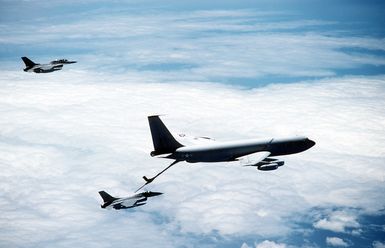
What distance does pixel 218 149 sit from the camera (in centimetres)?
7000

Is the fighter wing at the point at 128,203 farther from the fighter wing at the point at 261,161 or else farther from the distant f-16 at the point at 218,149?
the fighter wing at the point at 261,161

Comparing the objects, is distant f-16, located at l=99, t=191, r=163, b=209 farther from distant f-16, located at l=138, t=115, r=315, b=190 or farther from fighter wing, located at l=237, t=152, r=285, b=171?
fighter wing, located at l=237, t=152, r=285, b=171

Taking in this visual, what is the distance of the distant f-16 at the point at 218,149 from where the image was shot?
6750 centimetres

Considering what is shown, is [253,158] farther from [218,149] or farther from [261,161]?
[218,149]

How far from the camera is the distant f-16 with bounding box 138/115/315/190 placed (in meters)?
67.5

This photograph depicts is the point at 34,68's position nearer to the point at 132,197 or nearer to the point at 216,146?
the point at 132,197

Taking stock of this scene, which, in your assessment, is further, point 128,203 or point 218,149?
point 128,203

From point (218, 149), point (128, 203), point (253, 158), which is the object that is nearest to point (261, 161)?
point (253, 158)

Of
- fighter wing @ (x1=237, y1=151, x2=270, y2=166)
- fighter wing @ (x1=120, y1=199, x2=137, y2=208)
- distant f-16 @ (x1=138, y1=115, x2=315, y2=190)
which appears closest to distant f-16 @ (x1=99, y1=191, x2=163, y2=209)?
fighter wing @ (x1=120, y1=199, x2=137, y2=208)

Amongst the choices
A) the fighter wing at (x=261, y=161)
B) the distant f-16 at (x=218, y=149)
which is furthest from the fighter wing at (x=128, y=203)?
the fighter wing at (x=261, y=161)

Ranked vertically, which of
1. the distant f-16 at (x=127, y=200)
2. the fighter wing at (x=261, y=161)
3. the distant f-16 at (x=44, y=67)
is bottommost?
the distant f-16 at (x=127, y=200)

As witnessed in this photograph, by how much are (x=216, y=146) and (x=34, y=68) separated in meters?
81.8

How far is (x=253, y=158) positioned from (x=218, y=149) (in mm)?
7517

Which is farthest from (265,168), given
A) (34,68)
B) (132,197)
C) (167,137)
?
(34,68)
